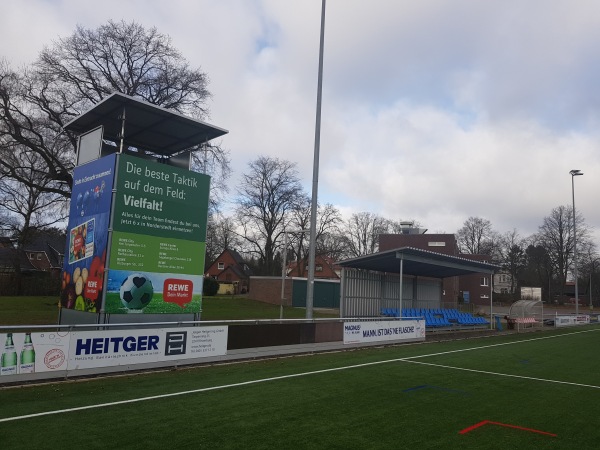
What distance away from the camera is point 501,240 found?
324 ft

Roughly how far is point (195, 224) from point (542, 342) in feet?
59.0

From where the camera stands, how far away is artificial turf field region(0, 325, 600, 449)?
657cm

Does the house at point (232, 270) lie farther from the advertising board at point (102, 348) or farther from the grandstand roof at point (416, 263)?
the advertising board at point (102, 348)

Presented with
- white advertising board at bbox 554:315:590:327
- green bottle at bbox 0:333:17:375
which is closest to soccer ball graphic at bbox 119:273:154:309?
green bottle at bbox 0:333:17:375

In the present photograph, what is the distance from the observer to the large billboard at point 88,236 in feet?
45.0

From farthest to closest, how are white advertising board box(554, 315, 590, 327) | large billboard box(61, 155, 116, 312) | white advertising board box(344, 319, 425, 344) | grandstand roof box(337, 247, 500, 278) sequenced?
white advertising board box(554, 315, 590, 327) < grandstand roof box(337, 247, 500, 278) < white advertising board box(344, 319, 425, 344) < large billboard box(61, 155, 116, 312)

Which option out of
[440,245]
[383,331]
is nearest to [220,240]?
[440,245]

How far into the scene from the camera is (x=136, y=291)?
1401cm

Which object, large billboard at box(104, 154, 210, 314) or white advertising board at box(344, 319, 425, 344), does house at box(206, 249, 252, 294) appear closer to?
white advertising board at box(344, 319, 425, 344)

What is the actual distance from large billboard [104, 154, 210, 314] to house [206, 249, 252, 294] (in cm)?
5796

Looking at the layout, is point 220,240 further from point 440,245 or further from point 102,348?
point 102,348

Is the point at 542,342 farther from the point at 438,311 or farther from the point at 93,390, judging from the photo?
the point at 93,390

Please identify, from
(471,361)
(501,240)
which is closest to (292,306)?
(471,361)

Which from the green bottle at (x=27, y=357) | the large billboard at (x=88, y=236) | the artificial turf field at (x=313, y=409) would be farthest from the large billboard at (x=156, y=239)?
the green bottle at (x=27, y=357)
